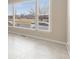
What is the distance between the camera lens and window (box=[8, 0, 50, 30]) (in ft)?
21.6

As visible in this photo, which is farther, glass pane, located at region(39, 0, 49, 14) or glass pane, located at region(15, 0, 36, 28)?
glass pane, located at region(15, 0, 36, 28)

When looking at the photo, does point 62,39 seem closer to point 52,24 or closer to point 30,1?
point 52,24

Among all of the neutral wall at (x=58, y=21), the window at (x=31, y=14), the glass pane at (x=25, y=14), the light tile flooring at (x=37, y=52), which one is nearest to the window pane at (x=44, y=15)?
the window at (x=31, y=14)

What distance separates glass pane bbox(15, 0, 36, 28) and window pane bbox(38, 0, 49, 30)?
2.09ft

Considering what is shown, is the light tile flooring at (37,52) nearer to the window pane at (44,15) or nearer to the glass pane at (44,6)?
the window pane at (44,15)

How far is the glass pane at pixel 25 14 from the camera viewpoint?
7566 millimetres

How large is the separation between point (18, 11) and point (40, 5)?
2.60m

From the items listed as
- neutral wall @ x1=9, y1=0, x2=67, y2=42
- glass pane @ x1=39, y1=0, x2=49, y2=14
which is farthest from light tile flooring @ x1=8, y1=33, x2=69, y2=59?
glass pane @ x1=39, y1=0, x2=49, y2=14

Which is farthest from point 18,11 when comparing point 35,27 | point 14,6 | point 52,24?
point 52,24

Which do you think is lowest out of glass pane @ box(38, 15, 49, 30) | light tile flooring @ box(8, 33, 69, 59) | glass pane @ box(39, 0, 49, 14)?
Result: light tile flooring @ box(8, 33, 69, 59)

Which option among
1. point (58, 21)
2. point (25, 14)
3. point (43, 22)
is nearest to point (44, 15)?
point (43, 22)

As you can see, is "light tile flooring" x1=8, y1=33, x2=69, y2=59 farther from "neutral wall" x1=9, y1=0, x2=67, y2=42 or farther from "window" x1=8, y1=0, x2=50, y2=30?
"window" x1=8, y1=0, x2=50, y2=30
